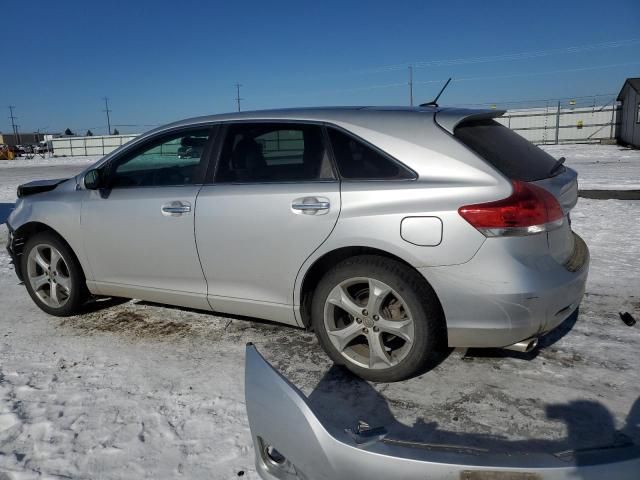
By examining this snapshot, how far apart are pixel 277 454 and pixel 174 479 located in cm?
50

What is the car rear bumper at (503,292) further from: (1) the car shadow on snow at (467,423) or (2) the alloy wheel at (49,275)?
(2) the alloy wheel at (49,275)

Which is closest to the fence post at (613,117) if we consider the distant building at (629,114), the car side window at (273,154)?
the distant building at (629,114)

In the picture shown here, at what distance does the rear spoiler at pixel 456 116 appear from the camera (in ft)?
9.92

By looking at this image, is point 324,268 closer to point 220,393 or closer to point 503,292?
point 220,393

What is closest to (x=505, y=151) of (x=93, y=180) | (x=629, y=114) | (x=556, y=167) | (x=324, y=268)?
(x=556, y=167)

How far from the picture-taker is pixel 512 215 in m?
2.70

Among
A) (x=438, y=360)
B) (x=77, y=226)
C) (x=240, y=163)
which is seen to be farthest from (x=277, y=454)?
(x=77, y=226)

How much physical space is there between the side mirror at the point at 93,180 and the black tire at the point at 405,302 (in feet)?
6.80

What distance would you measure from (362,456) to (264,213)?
1.78 m

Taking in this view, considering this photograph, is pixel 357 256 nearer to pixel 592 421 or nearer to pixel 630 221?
pixel 592 421

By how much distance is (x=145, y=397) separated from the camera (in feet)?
10.2

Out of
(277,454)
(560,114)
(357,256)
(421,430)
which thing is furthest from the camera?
(560,114)

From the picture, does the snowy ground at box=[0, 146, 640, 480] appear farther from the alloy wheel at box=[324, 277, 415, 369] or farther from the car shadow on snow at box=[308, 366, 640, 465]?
the alloy wheel at box=[324, 277, 415, 369]

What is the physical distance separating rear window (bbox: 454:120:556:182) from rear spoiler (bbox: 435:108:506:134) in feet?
0.10
